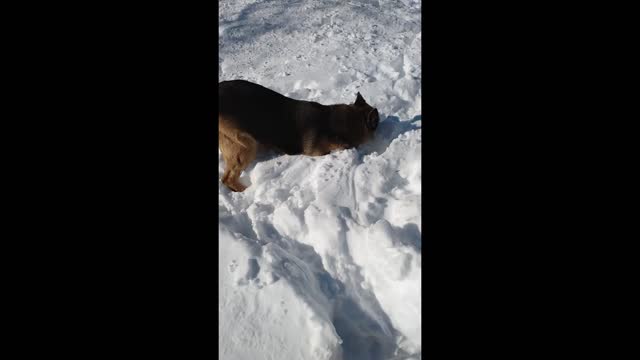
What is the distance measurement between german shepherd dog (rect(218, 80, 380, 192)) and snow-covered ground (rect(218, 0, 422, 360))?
0.11 meters

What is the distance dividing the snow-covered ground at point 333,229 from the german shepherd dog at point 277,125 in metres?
0.11

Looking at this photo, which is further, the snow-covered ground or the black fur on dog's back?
the black fur on dog's back

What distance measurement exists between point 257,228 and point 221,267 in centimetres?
64

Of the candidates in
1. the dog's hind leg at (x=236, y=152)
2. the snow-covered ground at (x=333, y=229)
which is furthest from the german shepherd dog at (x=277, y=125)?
the snow-covered ground at (x=333, y=229)

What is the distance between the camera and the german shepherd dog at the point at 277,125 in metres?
3.42

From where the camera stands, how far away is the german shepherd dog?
11.2 ft

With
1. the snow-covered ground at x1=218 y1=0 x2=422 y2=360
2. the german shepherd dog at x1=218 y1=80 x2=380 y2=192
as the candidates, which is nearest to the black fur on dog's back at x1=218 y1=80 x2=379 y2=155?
the german shepherd dog at x1=218 y1=80 x2=380 y2=192

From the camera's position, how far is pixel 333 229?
8.82 ft

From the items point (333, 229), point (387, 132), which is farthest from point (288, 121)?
point (333, 229)

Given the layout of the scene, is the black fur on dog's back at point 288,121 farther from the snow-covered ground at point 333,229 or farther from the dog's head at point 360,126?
the snow-covered ground at point 333,229

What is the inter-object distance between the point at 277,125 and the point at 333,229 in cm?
122

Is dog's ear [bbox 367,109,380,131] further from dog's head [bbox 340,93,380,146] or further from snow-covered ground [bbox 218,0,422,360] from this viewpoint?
snow-covered ground [bbox 218,0,422,360]
